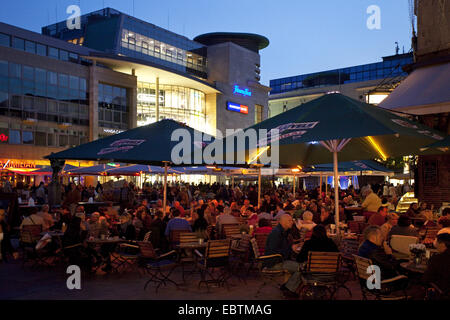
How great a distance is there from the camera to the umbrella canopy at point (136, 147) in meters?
9.66

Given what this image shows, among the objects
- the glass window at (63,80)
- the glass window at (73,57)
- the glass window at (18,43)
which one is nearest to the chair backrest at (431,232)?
the glass window at (18,43)

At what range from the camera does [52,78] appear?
1734 inches

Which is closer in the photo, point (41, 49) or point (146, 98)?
point (41, 49)

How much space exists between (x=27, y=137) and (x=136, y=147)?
3609 cm

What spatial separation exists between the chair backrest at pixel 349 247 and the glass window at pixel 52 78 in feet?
135

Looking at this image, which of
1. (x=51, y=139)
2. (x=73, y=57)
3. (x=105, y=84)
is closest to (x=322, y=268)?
(x=51, y=139)

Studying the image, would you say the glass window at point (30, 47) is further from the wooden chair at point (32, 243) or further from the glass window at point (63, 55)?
the wooden chair at point (32, 243)

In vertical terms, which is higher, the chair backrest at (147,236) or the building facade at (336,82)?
the building facade at (336,82)

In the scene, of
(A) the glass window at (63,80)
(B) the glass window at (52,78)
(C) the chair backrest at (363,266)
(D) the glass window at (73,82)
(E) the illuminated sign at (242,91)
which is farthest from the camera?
(E) the illuminated sign at (242,91)

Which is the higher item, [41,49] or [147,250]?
[41,49]

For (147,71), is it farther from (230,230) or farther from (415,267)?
(415,267)
